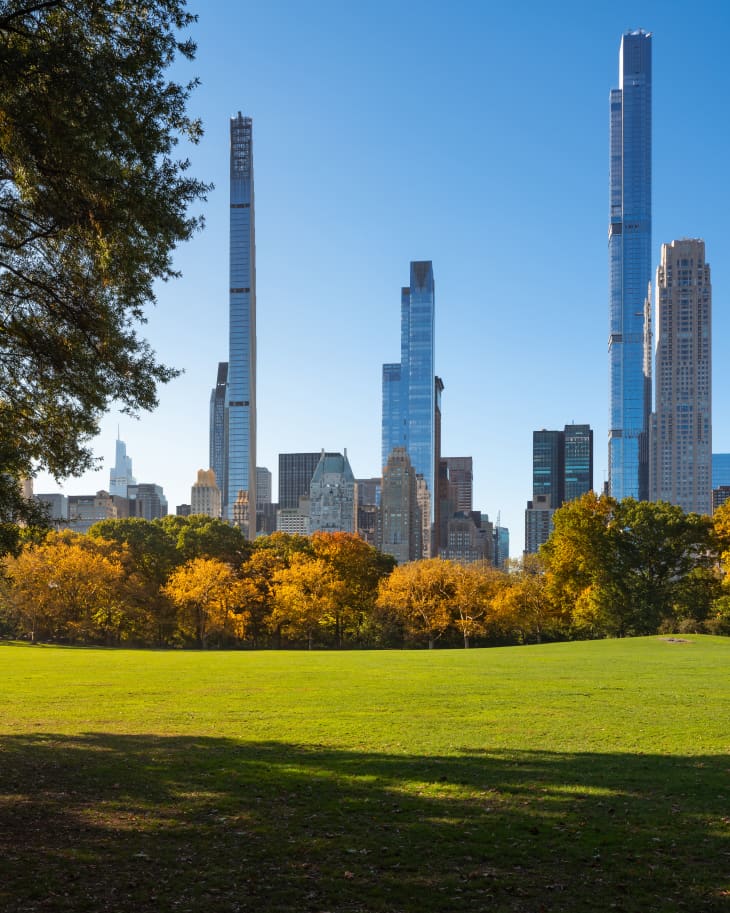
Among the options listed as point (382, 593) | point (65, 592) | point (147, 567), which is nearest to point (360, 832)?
point (65, 592)

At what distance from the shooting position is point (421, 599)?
65.6m

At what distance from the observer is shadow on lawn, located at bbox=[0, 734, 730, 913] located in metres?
7.22

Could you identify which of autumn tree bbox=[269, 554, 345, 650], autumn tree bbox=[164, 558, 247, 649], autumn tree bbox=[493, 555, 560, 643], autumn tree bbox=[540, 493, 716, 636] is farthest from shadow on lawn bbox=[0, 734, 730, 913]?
autumn tree bbox=[493, 555, 560, 643]

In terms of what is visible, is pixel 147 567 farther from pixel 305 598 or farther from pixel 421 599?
pixel 421 599

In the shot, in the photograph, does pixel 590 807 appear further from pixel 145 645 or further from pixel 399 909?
pixel 145 645

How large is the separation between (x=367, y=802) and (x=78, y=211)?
9437 mm

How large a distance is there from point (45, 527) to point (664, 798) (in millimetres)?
10606

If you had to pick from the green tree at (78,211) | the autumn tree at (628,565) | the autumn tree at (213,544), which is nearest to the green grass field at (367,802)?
the green tree at (78,211)

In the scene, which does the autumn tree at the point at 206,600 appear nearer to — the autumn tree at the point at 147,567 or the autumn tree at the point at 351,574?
the autumn tree at the point at 147,567

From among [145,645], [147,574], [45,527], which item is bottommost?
[145,645]

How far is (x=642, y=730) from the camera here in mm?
15367

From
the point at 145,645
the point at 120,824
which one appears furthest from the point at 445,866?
the point at 145,645

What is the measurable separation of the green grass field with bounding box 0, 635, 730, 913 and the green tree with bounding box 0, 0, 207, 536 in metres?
5.50

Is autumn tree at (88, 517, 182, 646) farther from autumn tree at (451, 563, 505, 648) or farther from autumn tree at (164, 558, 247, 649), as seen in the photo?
autumn tree at (451, 563, 505, 648)
